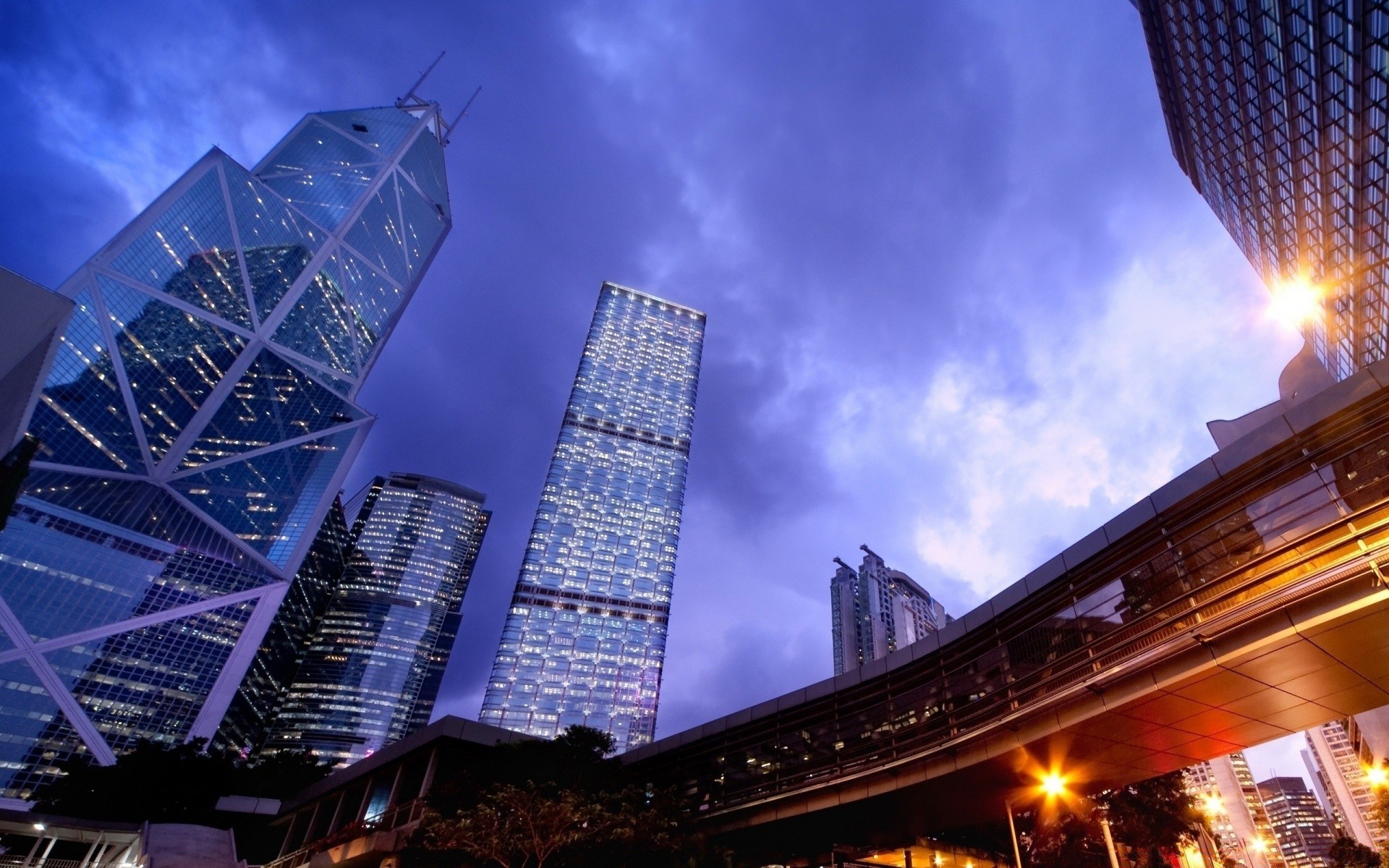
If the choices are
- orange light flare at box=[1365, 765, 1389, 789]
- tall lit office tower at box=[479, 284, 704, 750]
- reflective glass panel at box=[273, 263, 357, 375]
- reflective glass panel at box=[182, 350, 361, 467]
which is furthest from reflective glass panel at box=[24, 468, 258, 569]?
orange light flare at box=[1365, 765, 1389, 789]

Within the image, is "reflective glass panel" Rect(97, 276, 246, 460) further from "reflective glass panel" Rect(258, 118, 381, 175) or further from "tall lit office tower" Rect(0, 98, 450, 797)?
"reflective glass panel" Rect(258, 118, 381, 175)

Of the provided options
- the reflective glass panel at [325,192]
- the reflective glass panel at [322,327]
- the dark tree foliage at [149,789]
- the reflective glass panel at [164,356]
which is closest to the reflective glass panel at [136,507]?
the reflective glass panel at [164,356]

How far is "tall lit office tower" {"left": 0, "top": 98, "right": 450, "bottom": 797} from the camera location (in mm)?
116812

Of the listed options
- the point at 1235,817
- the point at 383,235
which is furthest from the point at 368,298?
the point at 1235,817

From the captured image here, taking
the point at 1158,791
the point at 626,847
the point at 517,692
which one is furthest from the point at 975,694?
the point at 517,692

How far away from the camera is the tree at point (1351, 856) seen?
48.3m

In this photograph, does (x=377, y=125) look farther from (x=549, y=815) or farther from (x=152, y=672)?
(x=549, y=815)

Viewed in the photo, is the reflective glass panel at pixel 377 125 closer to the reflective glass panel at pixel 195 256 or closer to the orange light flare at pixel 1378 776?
the reflective glass panel at pixel 195 256

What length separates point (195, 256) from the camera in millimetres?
133750

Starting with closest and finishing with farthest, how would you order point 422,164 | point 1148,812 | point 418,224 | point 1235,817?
point 1148,812 → point 1235,817 → point 418,224 → point 422,164

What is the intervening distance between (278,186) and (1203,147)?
17495 cm

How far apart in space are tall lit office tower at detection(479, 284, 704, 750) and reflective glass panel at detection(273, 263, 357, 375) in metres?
57.2

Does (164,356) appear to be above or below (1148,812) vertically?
above

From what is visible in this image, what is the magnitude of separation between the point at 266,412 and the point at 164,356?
22.1 m
